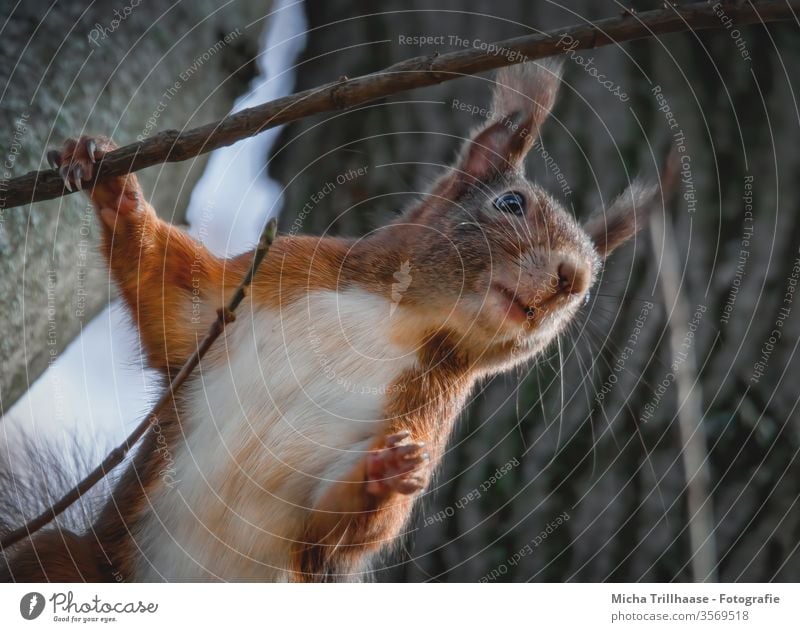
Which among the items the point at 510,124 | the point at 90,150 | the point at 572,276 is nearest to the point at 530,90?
the point at 510,124

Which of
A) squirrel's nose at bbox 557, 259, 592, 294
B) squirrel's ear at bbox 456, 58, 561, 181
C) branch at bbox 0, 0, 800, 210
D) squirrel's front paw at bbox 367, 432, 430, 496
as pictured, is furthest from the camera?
squirrel's ear at bbox 456, 58, 561, 181

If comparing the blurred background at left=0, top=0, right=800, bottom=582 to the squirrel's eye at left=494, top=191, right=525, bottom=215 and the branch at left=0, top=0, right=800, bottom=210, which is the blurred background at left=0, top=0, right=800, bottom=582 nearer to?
the squirrel's eye at left=494, top=191, right=525, bottom=215

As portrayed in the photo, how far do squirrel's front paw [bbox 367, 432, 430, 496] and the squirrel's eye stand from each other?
0.35 m

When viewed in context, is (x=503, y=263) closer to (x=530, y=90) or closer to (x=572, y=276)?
(x=572, y=276)

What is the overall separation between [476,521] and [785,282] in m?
0.61

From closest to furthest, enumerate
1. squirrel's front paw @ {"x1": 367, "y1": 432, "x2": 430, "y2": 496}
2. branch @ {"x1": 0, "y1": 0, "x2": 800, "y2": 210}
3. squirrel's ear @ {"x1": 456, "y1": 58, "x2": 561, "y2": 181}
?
branch @ {"x1": 0, "y1": 0, "x2": 800, "y2": 210}, squirrel's front paw @ {"x1": 367, "y1": 432, "x2": 430, "y2": 496}, squirrel's ear @ {"x1": 456, "y1": 58, "x2": 561, "y2": 181}

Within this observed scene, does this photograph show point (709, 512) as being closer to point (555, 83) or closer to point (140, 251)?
point (555, 83)

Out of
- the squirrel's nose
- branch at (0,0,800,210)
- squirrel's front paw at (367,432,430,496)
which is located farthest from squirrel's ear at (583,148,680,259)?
squirrel's front paw at (367,432,430,496)

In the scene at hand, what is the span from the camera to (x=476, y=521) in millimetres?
1320

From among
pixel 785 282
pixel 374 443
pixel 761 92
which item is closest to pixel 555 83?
pixel 761 92

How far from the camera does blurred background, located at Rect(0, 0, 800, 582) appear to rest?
1169 millimetres

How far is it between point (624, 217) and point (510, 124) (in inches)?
8.4

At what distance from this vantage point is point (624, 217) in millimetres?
1183
